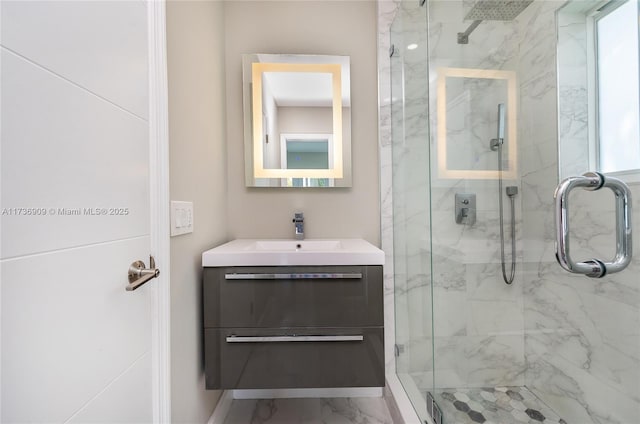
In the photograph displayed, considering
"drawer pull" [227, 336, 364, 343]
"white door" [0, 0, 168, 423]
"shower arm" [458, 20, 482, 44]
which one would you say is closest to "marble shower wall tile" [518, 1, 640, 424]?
"shower arm" [458, 20, 482, 44]

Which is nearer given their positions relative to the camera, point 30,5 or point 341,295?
point 30,5

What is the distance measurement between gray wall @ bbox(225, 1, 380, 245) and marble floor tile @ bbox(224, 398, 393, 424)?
2.89ft

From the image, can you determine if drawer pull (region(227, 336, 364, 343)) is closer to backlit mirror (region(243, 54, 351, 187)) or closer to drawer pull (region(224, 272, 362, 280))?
drawer pull (region(224, 272, 362, 280))

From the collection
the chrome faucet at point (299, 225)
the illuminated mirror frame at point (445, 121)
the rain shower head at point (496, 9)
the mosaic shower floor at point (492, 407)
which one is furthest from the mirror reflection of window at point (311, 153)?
the mosaic shower floor at point (492, 407)

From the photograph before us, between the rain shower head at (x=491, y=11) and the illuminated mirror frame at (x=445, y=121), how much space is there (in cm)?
16

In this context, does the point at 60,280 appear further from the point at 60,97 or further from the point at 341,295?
the point at 341,295

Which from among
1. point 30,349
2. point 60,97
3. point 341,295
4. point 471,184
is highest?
point 60,97

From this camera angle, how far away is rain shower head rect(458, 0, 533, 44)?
1.29m

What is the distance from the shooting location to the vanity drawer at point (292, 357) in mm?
1124

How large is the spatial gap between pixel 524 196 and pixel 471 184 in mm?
277

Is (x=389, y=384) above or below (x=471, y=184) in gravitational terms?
below

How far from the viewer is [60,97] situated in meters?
0.56

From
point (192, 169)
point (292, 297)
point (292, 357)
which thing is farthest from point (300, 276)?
point (192, 169)

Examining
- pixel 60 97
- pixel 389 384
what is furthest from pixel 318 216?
pixel 60 97
